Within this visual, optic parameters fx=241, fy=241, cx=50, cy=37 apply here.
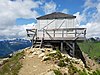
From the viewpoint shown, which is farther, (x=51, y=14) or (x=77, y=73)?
(x=51, y=14)

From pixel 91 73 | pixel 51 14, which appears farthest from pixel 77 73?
pixel 51 14

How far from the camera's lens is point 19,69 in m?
24.2

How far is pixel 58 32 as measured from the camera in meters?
31.9

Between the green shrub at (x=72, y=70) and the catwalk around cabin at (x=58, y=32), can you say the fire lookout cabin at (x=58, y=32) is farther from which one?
the green shrub at (x=72, y=70)

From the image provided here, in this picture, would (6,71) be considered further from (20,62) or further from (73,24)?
(73,24)

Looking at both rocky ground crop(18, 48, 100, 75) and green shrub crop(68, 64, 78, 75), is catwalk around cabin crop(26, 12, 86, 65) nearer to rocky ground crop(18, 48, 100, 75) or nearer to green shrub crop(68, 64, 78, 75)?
rocky ground crop(18, 48, 100, 75)

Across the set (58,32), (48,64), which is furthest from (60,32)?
(48,64)

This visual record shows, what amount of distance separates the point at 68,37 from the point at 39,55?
5.57 metres

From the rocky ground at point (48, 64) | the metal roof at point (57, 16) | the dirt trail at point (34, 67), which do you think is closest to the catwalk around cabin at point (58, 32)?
the metal roof at point (57, 16)

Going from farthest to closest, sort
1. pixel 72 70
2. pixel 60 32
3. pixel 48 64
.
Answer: pixel 60 32
pixel 48 64
pixel 72 70

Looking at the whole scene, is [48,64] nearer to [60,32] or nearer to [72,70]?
[72,70]

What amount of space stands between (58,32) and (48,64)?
8028mm

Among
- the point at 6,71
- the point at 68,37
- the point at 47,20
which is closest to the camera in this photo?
the point at 6,71

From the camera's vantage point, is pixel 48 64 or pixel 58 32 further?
pixel 58 32
